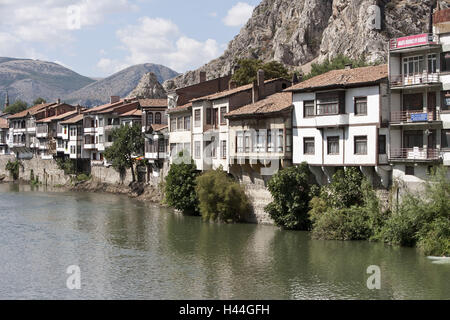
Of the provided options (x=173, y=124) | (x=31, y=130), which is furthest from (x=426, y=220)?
(x=31, y=130)

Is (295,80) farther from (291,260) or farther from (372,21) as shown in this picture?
(372,21)

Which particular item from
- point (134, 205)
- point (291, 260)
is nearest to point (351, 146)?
point (291, 260)

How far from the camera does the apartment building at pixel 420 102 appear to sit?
3559 centimetres

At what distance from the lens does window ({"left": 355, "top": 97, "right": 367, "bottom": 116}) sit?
3869 centimetres

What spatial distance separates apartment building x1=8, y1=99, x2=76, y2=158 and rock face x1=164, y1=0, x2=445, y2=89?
32364mm

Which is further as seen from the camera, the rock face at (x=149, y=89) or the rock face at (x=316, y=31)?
the rock face at (x=149, y=89)

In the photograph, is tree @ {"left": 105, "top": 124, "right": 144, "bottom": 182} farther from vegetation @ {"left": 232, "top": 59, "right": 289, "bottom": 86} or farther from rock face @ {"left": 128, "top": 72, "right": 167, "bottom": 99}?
rock face @ {"left": 128, "top": 72, "right": 167, "bottom": 99}

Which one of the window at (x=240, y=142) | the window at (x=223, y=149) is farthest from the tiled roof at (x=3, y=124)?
the window at (x=240, y=142)

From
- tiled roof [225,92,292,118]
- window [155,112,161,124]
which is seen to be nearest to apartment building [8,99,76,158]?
window [155,112,161,124]

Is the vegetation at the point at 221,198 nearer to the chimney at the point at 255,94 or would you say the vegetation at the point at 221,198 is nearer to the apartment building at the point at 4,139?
the chimney at the point at 255,94

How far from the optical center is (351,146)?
129ft

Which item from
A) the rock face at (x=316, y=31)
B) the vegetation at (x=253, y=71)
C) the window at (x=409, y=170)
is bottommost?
the window at (x=409, y=170)

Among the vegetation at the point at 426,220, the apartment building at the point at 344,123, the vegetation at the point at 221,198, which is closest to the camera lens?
the vegetation at the point at 426,220
